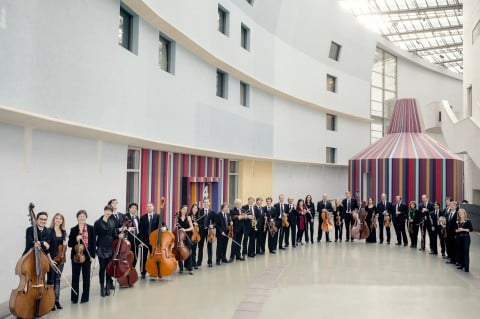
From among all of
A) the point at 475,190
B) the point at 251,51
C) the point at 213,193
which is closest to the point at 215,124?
the point at 213,193

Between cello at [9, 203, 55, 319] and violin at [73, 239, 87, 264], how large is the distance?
88 cm

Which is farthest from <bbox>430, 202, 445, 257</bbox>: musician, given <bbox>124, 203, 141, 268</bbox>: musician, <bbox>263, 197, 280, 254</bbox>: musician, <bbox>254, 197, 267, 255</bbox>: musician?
<bbox>124, 203, 141, 268</bbox>: musician

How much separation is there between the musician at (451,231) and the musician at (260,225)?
491 centimetres

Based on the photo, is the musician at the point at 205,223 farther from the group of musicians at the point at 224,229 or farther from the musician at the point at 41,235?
the musician at the point at 41,235

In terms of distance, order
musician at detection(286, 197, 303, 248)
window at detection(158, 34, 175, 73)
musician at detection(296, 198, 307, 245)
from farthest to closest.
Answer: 1. musician at detection(296, 198, 307, 245)
2. musician at detection(286, 197, 303, 248)
3. window at detection(158, 34, 175, 73)

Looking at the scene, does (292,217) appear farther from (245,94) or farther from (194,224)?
(245,94)

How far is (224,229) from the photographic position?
11070 mm

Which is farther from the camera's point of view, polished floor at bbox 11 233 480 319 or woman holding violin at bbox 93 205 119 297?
woman holding violin at bbox 93 205 119 297

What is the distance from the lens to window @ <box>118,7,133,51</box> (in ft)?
35.4

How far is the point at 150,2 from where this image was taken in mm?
10766

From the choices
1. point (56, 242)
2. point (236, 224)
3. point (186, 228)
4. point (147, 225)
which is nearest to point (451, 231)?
point (236, 224)

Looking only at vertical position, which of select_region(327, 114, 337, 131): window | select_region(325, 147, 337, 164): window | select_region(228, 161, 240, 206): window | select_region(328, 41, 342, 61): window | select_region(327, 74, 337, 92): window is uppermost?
select_region(328, 41, 342, 61): window

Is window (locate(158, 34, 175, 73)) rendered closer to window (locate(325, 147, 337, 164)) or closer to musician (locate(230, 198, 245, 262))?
musician (locate(230, 198, 245, 262))

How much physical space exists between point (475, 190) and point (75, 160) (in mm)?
18507
